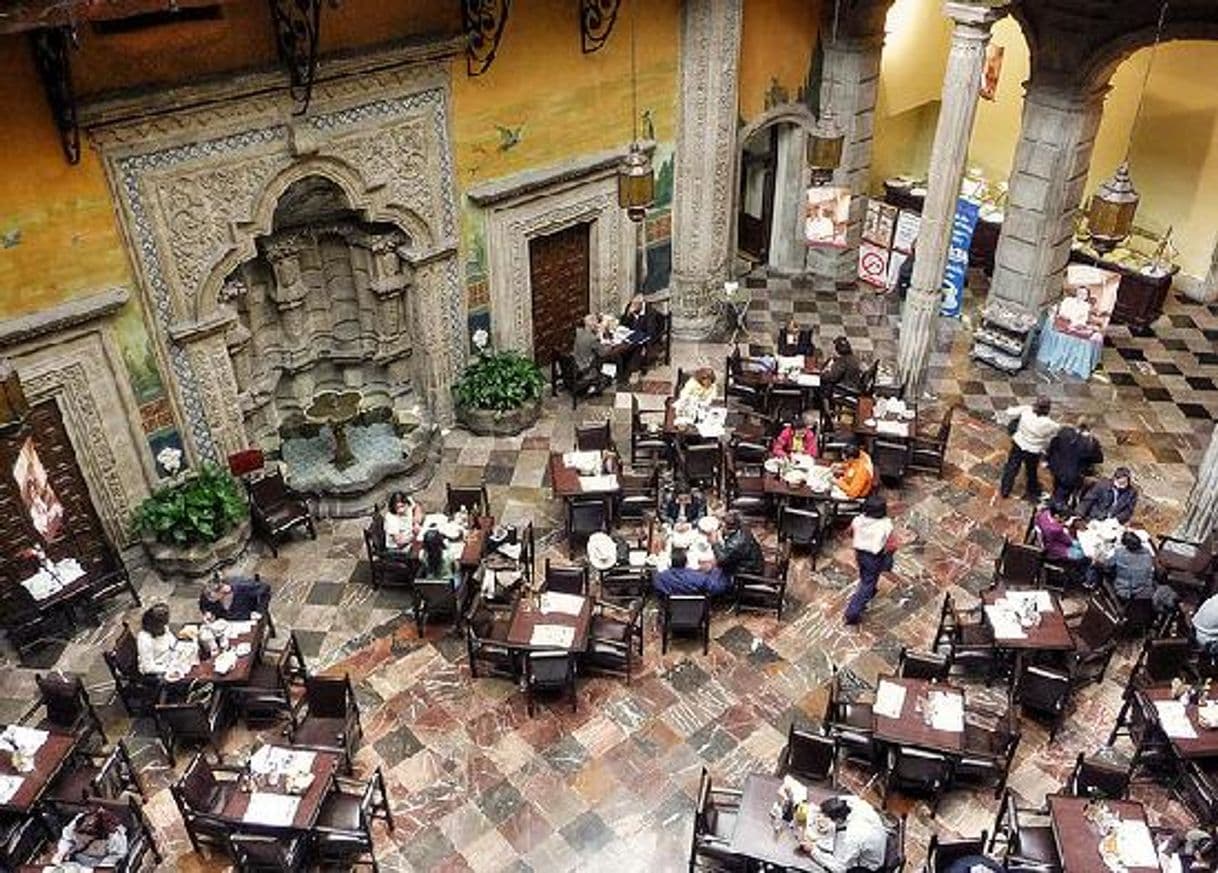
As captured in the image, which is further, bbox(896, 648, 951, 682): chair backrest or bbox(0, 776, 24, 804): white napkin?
bbox(896, 648, 951, 682): chair backrest

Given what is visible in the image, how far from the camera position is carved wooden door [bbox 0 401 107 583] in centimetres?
865

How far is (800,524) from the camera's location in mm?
10430

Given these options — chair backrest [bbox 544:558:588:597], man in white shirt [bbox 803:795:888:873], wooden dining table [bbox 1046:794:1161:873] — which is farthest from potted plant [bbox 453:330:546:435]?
wooden dining table [bbox 1046:794:1161:873]

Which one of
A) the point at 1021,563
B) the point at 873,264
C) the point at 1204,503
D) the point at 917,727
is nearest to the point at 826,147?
the point at 873,264

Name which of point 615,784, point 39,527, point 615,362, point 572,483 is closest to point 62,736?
point 39,527

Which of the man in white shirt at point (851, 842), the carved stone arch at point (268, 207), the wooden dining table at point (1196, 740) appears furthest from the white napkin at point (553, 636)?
the wooden dining table at point (1196, 740)

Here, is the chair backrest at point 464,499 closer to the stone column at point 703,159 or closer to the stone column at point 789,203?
the stone column at point 703,159

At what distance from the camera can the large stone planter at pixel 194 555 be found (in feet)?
33.8

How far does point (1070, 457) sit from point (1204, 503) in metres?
1.31

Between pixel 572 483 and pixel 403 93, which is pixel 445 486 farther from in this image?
pixel 403 93

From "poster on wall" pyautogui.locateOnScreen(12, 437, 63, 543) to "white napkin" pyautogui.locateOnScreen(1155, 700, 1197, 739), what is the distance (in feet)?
29.7

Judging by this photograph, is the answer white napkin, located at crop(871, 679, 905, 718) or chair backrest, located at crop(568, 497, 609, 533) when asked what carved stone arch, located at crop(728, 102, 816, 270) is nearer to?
chair backrest, located at crop(568, 497, 609, 533)

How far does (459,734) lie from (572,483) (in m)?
2.91

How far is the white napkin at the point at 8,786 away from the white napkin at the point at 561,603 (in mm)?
4118
